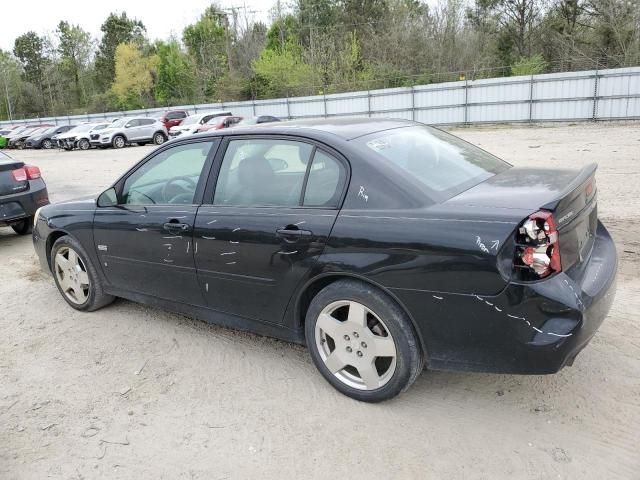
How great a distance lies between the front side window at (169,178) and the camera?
385 centimetres

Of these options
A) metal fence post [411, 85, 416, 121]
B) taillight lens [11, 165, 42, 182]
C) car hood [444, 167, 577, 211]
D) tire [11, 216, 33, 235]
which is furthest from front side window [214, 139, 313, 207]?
metal fence post [411, 85, 416, 121]

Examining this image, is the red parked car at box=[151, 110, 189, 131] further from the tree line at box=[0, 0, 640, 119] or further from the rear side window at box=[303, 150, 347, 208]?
the rear side window at box=[303, 150, 347, 208]

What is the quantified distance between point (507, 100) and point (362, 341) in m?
26.4

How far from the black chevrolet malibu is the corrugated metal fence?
78.0 feet

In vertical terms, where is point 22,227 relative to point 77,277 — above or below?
below

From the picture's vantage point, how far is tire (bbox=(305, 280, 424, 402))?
9.53 ft

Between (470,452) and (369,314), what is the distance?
0.87 metres

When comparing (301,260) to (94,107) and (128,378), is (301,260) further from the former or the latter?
(94,107)

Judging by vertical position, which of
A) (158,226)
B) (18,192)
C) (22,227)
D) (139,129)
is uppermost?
(158,226)

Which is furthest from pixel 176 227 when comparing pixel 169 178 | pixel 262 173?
pixel 262 173

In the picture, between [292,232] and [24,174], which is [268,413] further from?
[24,174]

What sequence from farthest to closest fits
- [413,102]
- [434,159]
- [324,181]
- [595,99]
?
[413,102]
[595,99]
[434,159]
[324,181]

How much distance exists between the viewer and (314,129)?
341 cm

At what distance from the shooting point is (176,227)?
3746 millimetres
